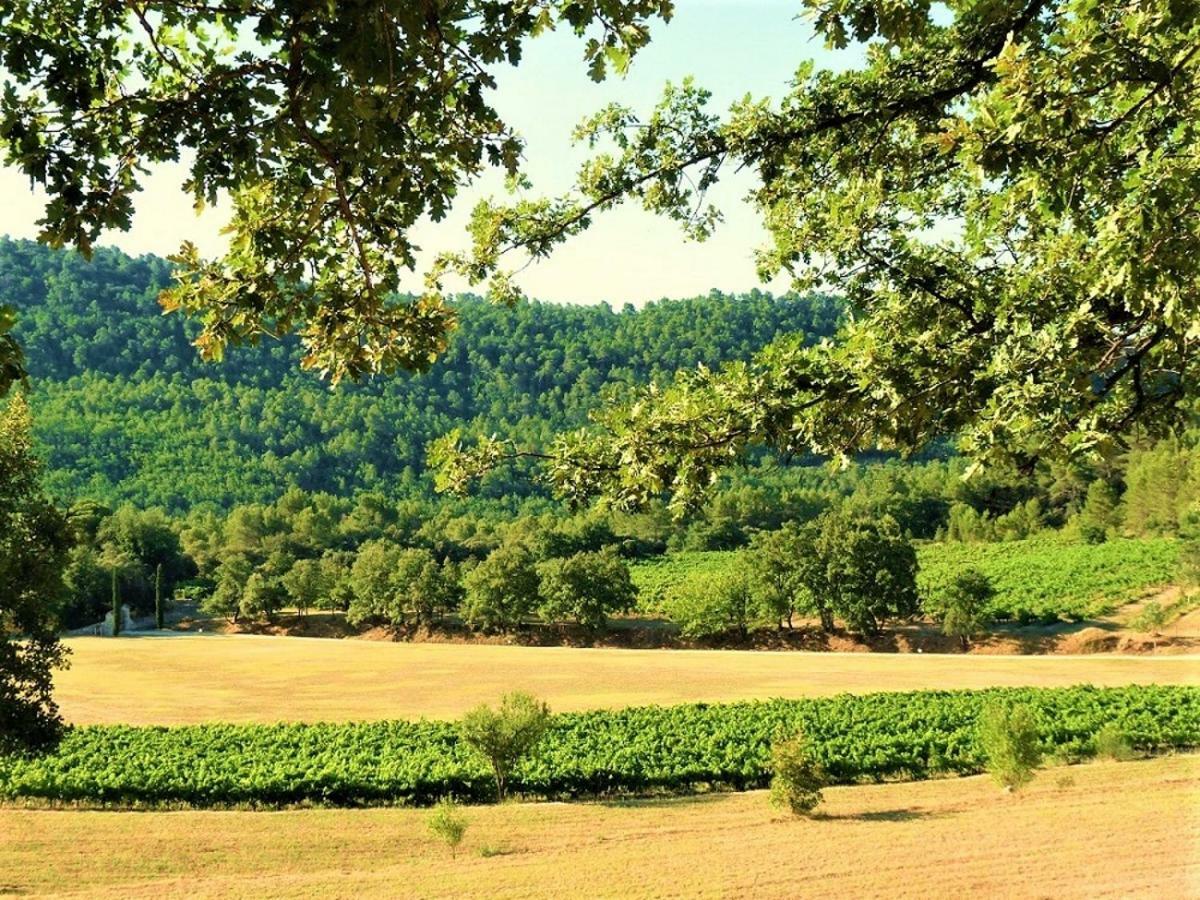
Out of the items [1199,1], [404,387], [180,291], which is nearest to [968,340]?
Result: [1199,1]

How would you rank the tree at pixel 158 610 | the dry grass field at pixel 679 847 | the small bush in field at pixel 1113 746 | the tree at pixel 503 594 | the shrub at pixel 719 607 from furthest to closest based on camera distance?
1. the tree at pixel 158 610
2. the tree at pixel 503 594
3. the shrub at pixel 719 607
4. the small bush in field at pixel 1113 746
5. the dry grass field at pixel 679 847

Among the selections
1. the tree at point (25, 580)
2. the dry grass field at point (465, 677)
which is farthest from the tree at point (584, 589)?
the tree at point (25, 580)

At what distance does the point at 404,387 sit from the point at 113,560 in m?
114

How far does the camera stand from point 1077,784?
25.5 m

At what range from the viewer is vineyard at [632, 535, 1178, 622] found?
214 ft

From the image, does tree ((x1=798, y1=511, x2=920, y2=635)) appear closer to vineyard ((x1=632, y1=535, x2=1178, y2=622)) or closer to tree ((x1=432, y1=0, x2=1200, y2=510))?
vineyard ((x1=632, y1=535, x2=1178, y2=622))

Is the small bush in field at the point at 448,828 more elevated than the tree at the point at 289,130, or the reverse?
the tree at the point at 289,130

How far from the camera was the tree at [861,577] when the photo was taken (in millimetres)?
64312

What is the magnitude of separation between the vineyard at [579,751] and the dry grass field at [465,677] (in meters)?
5.63

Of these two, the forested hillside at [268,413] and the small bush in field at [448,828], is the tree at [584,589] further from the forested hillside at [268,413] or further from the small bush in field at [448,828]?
the forested hillside at [268,413]

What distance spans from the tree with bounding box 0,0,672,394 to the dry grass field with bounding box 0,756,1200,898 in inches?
533

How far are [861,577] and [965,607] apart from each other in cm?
677

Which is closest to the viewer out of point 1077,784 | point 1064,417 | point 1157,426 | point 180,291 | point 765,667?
point 180,291

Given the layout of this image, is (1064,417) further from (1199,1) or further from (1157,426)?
(1199,1)
